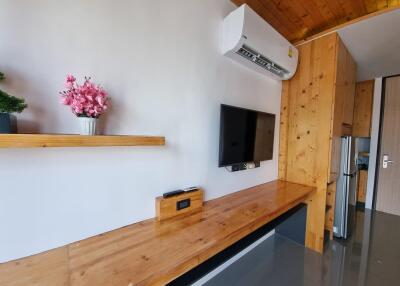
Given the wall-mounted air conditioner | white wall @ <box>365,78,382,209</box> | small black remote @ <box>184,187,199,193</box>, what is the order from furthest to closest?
1. white wall @ <box>365,78,382,209</box>
2. the wall-mounted air conditioner
3. small black remote @ <box>184,187,199,193</box>

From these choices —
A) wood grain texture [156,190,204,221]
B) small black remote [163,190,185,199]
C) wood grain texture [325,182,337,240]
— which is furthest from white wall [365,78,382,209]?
small black remote [163,190,185,199]

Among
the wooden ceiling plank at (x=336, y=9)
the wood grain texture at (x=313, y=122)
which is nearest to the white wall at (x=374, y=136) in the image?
the wood grain texture at (x=313, y=122)

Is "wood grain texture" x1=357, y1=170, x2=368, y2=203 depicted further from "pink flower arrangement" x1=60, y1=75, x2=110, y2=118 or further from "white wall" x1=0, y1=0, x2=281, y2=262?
"pink flower arrangement" x1=60, y1=75, x2=110, y2=118

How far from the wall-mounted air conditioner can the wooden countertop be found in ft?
4.70

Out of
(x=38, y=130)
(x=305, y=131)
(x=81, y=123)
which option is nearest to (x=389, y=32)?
(x=305, y=131)

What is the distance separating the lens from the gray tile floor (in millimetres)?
1962

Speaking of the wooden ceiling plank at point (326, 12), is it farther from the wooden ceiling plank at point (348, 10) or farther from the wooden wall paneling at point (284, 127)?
the wooden wall paneling at point (284, 127)

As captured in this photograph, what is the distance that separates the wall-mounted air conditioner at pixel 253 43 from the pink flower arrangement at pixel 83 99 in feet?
4.22

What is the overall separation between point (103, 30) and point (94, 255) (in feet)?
4.09

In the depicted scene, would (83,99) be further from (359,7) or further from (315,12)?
(359,7)

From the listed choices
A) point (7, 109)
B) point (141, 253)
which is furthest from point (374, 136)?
point (7, 109)

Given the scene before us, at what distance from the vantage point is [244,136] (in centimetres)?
205

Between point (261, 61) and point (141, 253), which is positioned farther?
point (261, 61)

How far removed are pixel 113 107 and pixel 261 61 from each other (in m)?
1.55
